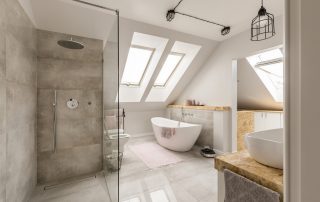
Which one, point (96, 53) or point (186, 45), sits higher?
point (186, 45)

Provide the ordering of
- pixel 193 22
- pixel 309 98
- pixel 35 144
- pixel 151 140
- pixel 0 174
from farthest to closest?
pixel 151 140 → pixel 193 22 → pixel 35 144 → pixel 0 174 → pixel 309 98

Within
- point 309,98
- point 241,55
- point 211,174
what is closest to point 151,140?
point 211,174

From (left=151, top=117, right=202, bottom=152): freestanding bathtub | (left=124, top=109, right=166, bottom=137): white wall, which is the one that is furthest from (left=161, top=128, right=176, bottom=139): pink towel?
(left=124, top=109, right=166, bottom=137): white wall

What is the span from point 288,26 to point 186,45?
11.5ft

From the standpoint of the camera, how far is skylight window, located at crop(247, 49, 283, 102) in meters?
3.54

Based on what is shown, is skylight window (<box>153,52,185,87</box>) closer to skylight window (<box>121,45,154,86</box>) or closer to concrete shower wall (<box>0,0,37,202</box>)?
skylight window (<box>121,45,154,86</box>)

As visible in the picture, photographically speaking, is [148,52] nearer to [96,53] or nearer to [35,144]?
[96,53]

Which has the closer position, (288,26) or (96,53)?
(288,26)

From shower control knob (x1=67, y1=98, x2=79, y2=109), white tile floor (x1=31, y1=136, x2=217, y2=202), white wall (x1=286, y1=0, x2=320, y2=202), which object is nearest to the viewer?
white wall (x1=286, y1=0, x2=320, y2=202)

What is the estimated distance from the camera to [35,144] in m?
2.37

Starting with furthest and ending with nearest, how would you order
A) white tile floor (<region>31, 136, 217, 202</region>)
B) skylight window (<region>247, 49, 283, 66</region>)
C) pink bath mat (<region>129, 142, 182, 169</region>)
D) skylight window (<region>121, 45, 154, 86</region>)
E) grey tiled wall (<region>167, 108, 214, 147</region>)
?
skylight window (<region>121, 45, 154, 86</region>)
grey tiled wall (<region>167, 108, 214, 147</region>)
skylight window (<region>247, 49, 283, 66</region>)
pink bath mat (<region>129, 142, 182, 169</region>)
white tile floor (<region>31, 136, 217, 202</region>)

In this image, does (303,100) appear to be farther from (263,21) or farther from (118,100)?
(263,21)

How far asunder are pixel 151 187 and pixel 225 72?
2.86 metres

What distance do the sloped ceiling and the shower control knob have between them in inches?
148
